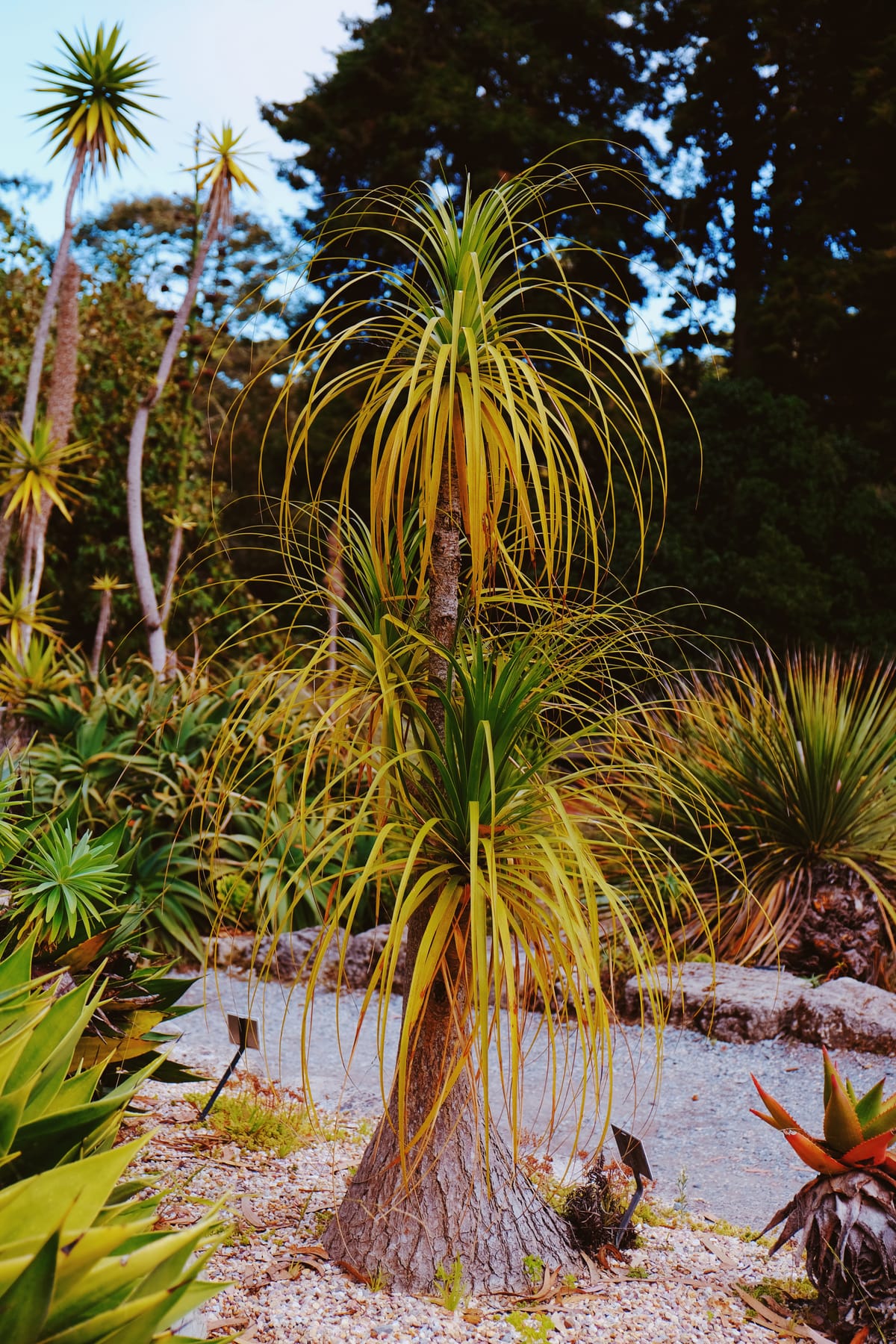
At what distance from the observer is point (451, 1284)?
204cm

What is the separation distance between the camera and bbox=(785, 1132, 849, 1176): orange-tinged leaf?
6.70 ft

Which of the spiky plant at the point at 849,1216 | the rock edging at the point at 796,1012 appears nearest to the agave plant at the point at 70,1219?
the spiky plant at the point at 849,1216

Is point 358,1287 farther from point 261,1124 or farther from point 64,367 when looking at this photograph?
point 64,367

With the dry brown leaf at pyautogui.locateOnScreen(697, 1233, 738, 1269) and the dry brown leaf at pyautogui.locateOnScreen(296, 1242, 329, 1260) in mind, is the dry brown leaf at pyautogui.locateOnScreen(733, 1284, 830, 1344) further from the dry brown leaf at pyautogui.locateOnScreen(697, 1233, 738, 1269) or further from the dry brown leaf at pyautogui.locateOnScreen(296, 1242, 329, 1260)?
the dry brown leaf at pyautogui.locateOnScreen(296, 1242, 329, 1260)

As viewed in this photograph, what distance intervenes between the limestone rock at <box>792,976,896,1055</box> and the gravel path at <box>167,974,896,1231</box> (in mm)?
57

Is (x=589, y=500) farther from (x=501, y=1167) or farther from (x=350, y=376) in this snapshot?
(x=501, y=1167)

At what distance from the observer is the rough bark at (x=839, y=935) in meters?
5.07

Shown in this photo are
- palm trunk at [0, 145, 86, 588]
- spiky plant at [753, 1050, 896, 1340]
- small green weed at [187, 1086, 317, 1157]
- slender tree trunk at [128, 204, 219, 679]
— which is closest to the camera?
spiky plant at [753, 1050, 896, 1340]

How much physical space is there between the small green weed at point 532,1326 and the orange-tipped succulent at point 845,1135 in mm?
582

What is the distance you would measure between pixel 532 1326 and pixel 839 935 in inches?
145

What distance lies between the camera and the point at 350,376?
221 centimetres

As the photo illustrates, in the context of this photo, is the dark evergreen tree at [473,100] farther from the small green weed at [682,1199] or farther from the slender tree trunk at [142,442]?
the small green weed at [682,1199]

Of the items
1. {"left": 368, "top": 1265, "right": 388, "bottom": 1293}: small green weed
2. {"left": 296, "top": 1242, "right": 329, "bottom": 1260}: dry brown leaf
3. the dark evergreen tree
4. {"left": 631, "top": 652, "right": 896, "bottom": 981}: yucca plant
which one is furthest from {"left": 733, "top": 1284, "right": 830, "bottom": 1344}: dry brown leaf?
the dark evergreen tree

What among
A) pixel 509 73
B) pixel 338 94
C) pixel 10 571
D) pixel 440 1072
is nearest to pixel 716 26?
pixel 509 73
